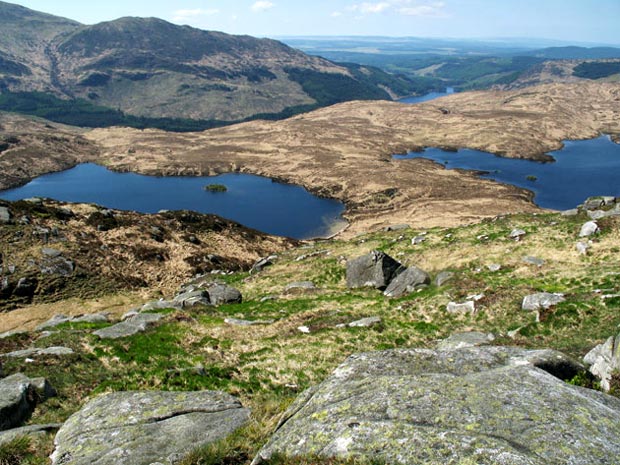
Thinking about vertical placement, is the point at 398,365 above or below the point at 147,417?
above

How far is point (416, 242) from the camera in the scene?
47.3m

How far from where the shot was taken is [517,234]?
136 feet

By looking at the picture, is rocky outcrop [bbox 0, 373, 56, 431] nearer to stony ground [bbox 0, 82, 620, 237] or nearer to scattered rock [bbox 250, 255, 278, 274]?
scattered rock [bbox 250, 255, 278, 274]

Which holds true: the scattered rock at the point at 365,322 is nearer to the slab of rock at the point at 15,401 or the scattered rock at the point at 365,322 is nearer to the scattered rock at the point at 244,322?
the scattered rock at the point at 244,322

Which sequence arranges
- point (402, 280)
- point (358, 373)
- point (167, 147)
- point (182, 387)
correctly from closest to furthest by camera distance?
point (358, 373) → point (182, 387) → point (402, 280) → point (167, 147)

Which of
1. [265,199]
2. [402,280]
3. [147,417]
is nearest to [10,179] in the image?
[265,199]

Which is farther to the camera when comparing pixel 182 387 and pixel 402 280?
pixel 402 280

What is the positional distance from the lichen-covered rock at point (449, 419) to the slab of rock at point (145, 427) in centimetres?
242

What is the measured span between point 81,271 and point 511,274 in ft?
147

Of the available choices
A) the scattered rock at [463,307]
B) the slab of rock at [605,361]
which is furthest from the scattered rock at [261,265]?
the slab of rock at [605,361]

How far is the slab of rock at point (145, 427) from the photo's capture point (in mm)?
9875

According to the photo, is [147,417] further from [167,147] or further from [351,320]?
[167,147]

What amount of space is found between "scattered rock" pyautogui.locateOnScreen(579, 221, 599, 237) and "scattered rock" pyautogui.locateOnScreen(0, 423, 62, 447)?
1626 inches

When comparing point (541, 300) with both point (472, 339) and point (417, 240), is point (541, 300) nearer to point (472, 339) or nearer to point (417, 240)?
point (472, 339)
